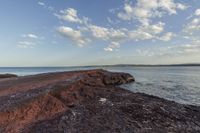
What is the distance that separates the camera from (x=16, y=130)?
7.70 meters

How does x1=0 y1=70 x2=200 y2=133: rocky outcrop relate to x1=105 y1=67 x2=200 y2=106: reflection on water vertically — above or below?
above

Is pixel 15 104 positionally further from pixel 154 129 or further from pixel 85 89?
pixel 154 129

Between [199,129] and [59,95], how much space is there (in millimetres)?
7659

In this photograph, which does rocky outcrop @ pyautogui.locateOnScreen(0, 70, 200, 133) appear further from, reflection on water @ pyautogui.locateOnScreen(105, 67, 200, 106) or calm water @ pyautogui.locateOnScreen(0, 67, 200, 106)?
calm water @ pyautogui.locateOnScreen(0, 67, 200, 106)

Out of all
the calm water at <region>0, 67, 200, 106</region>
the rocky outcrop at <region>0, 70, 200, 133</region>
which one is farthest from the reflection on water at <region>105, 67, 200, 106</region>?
the rocky outcrop at <region>0, 70, 200, 133</region>

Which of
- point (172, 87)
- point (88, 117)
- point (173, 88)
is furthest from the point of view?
point (172, 87)

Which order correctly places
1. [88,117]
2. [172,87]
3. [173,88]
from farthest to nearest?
1. [172,87]
2. [173,88]
3. [88,117]

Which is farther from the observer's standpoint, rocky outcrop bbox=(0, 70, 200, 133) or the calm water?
the calm water

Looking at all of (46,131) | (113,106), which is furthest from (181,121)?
(46,131)

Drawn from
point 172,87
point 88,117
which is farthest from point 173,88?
point 88,117

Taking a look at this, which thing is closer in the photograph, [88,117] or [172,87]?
[88,117]

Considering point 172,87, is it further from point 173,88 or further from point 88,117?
point 88,117

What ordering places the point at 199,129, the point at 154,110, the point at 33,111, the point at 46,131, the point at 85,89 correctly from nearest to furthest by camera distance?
the point at 46,131, the point at 199,129, the point at 33,111, the point at 154,110, the point at 85,89

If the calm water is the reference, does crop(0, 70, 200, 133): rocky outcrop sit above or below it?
above
